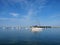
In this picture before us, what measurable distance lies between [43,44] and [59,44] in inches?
88.8

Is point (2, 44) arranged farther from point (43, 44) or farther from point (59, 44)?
point (59, 44)

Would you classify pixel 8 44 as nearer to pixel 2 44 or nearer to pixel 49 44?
pixel 2 44

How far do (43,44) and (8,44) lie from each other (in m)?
4.89

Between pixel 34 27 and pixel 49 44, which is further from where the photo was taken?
pixel 34 27

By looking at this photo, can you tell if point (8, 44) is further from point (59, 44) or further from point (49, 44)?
point (59, 44)

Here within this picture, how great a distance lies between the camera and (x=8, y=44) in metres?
17.8

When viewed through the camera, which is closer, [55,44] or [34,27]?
[55,44]

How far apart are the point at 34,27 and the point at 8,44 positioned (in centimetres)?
4604

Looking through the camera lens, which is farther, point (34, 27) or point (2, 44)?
point (34, 27)

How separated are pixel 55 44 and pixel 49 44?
85cm

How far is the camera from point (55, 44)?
58.3 feet

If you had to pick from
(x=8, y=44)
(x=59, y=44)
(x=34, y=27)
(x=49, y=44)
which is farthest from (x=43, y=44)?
(x=34, y=27)

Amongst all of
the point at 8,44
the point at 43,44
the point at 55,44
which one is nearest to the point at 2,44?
the point at 8,44

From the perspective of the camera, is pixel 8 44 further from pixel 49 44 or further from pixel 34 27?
pixel 34 27
